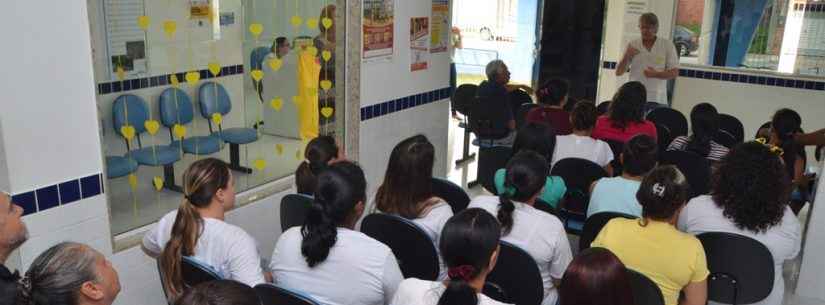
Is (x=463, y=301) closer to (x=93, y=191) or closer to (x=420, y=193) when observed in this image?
(x=420, y=193)

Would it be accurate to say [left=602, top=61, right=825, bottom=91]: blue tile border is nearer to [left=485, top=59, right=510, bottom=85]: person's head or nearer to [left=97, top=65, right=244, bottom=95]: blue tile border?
[left=485, top=59, right=510, bottom=85]: person's head

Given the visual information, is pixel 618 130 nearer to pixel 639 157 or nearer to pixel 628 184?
pixel 639 157

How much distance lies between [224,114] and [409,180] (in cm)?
192

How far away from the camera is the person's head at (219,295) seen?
1436 mm

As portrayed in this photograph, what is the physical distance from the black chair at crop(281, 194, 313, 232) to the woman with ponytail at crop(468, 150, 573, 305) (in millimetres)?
842

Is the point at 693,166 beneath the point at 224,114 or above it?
beneath

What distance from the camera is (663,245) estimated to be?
239 cm

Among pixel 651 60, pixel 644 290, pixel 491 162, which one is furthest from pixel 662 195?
pixel 651 60

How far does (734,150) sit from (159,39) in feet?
9.96

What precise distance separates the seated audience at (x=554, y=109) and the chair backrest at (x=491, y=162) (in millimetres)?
624

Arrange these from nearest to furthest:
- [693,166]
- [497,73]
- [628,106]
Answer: [693,166]
[628,106]
[497,73]

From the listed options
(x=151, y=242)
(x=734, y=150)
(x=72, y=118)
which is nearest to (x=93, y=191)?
(x=72, y=118)

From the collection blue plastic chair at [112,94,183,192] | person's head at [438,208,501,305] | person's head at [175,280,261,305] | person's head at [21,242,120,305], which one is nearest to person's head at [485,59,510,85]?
blue plastic chair at [112,94,183,192]

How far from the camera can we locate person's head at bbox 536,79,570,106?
5160 millimetres
